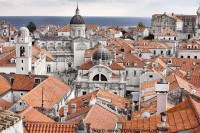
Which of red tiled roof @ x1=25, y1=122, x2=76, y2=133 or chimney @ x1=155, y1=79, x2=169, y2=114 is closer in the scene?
red tiled roof @ x1=25, y1=122, x2=76, y2=133

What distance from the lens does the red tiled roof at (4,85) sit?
38.4 meters

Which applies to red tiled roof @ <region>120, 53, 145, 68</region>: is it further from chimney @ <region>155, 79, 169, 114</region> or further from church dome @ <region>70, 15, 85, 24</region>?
chimney @ <region>155, 79, 169, 114</region>

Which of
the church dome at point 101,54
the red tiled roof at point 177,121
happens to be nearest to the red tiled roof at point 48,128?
the red tiled roof at point 177,121

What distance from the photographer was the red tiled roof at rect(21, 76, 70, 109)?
1288 inches

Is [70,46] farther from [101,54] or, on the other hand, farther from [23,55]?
[23,55]

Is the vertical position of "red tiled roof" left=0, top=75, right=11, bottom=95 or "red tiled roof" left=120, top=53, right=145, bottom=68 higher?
"red tiled roof" left=120, top=53, right=145, bottom=68

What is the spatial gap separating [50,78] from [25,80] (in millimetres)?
2708


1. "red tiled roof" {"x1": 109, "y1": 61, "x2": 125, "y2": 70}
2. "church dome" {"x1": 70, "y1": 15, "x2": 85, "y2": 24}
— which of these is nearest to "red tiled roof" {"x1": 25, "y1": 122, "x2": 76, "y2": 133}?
"red tiled roof" {"x1": 109, "y1": 61, "x2": 125, "y2": 70}

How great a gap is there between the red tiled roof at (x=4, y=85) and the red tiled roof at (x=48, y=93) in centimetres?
393

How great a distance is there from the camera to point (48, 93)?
3588cm

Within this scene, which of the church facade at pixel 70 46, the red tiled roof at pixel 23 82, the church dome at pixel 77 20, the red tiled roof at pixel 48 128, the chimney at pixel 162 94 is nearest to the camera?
the red tiled roof at pixel 48 128

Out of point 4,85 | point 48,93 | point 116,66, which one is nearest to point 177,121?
point 48,93

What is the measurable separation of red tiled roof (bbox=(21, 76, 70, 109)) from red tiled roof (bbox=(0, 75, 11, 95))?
12.9ft

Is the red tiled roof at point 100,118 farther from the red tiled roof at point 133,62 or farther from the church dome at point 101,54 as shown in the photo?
the red tiled roof at point 133,62
